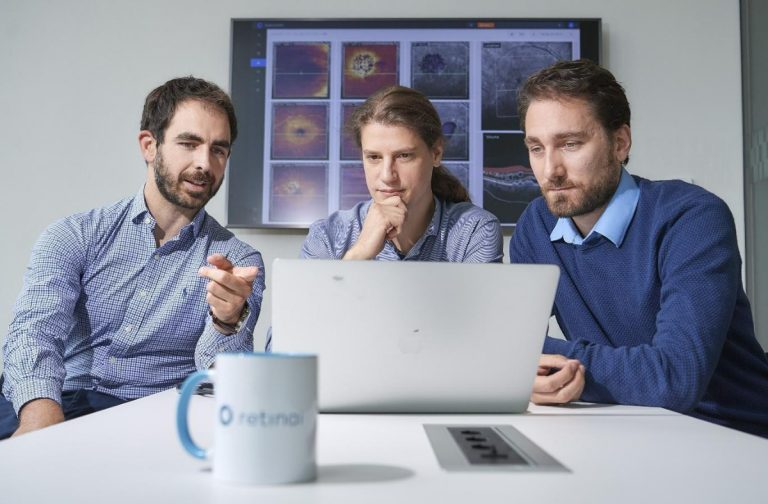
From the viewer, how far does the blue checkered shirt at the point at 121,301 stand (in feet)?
5.88

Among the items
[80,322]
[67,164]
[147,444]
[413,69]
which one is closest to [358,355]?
[147,444]

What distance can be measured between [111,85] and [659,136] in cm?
223

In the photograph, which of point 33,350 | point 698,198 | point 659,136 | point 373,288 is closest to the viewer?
point 373,288

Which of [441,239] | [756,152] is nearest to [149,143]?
[441,239]

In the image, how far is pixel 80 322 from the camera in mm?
1863

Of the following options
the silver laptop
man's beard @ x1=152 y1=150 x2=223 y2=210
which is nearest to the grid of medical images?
man's beard @ x1=152 y1=150 x2=223 y2=210

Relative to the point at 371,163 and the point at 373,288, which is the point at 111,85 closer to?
the point at 371,163

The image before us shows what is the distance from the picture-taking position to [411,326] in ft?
2.88

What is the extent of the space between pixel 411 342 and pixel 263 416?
0.35 metres

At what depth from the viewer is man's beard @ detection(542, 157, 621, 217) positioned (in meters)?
1.58

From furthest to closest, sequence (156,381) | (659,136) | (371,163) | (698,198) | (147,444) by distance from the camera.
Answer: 1. (659,136)
2. (371,163)
3. (156,381)
4. (698,198)
5. (147,444)

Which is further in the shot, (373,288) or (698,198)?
(698,198)

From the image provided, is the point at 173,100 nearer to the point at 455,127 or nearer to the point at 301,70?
the point at 301,70

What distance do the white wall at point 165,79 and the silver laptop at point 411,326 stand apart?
1951mm
